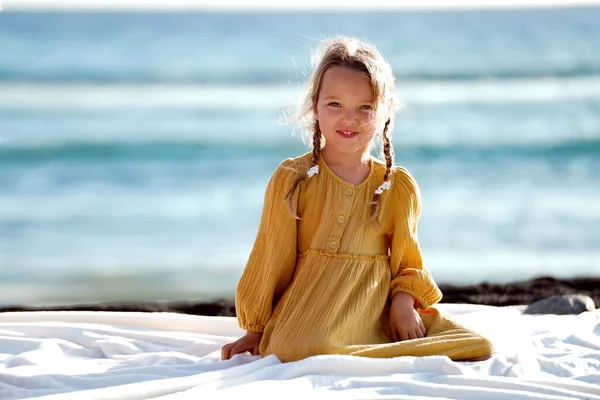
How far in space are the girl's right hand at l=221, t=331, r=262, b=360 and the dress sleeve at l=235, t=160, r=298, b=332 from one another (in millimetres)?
25

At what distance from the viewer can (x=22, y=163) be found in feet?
37.3

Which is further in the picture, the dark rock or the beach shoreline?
the beach shoreline

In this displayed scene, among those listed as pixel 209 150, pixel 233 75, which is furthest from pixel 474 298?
pixel 233 75

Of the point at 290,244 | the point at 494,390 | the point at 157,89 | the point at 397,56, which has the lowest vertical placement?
the point at 494,390

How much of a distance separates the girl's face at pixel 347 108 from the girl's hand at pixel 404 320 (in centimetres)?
55

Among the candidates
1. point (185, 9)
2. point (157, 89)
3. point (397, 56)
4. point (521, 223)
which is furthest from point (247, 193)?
point (185, 9)

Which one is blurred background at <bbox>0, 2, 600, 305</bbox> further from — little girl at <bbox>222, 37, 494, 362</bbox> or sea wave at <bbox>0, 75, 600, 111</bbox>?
little girl at <bbox>222, 37, 494, 362</bbox>

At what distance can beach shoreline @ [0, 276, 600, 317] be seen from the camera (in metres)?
4.99

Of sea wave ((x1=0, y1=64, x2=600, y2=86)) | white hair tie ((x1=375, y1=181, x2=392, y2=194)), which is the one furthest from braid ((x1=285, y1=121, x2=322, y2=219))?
sea wave ((x1=0, y1=64, x2=600, y2=86))

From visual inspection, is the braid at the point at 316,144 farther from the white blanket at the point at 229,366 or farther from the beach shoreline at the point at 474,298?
the beach shoreline at the point at 474,298

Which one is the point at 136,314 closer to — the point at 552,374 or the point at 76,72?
the point at 552,374

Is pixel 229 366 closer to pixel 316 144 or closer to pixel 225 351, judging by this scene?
pixel 225 351

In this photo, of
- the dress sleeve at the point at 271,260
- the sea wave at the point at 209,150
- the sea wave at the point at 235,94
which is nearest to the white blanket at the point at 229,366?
the dress sleeve at the point at 271,260

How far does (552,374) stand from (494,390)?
45 cm
